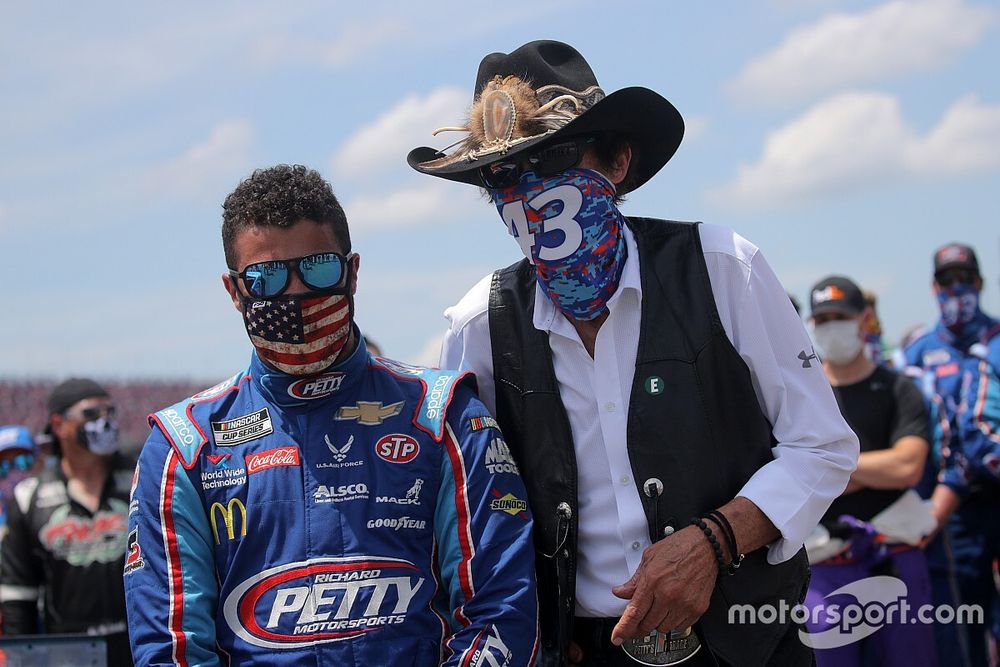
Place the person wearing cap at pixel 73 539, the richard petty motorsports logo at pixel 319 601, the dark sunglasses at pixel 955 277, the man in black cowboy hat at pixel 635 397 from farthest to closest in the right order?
the dark sunglasses at pixel 955 277 < the person wearing cap at pixel 73 539 < the man in black cowboy hat at pixel 635 397 < the richard petty motorsports logo at pixel 319 601

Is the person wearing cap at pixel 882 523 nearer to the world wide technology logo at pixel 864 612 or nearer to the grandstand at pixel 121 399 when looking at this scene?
the world wide technology logo at pixel 864 612

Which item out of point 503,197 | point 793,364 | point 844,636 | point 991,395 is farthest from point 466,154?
point 991,395

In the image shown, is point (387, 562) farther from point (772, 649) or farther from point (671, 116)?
point (671, 116)

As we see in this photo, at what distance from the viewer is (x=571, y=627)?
2803mm

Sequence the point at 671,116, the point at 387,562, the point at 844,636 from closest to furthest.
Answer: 1. the point at 387,562
2. the point at 671,116
3. the point at 844,636

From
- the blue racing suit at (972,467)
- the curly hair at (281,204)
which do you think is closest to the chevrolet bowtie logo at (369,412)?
the curly hair at (281,204)

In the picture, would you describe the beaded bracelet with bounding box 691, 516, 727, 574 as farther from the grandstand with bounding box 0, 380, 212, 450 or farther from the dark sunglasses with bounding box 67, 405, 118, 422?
the grandstand with bounding box 0, 380, 212, 450

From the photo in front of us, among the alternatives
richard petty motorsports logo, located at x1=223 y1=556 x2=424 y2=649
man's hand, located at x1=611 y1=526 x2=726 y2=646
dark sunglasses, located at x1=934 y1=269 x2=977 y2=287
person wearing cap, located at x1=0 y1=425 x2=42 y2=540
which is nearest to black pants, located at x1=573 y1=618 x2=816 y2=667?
man's hand, located at x1=611 y1=526 x2=726 y2=646

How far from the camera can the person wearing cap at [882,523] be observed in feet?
16.6

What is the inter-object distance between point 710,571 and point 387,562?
0.79 m

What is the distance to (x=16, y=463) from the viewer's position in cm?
707

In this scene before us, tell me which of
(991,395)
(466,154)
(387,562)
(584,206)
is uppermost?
(466,154)

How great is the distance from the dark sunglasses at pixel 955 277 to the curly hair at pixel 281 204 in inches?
213

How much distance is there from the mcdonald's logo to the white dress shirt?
870 millimetres
